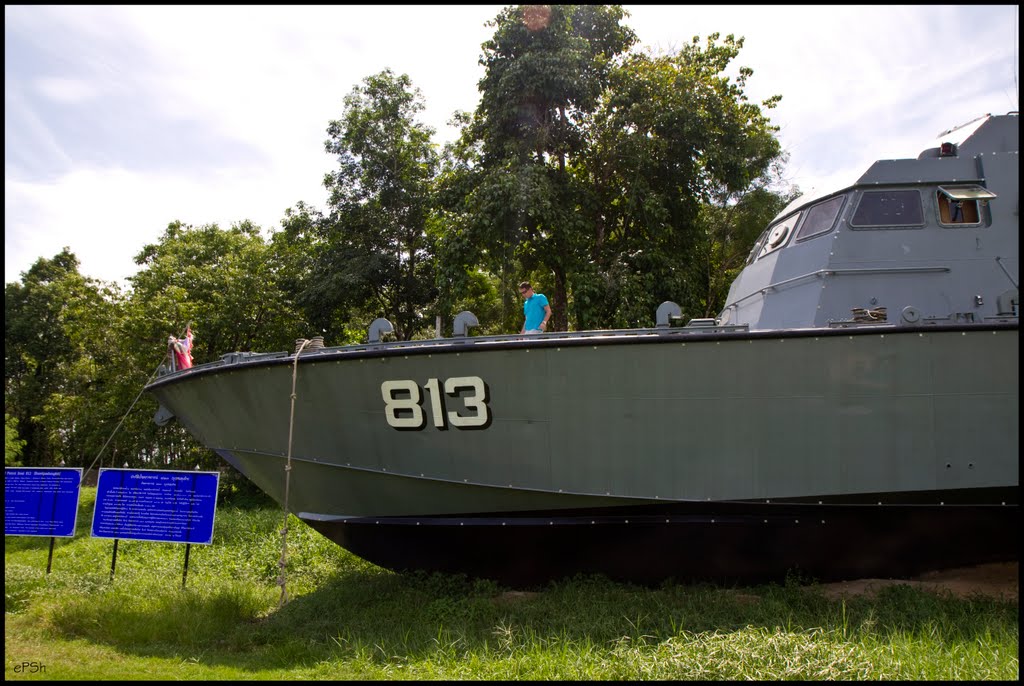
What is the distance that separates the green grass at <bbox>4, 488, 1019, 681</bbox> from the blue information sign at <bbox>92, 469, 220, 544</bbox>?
1.52 ft

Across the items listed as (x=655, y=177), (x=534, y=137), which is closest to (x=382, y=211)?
(x=534, y=137)

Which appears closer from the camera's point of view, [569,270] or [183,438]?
[569,270]

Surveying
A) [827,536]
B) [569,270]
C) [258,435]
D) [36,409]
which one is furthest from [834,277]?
[36,409]

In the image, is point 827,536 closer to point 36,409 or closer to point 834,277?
point 834,277

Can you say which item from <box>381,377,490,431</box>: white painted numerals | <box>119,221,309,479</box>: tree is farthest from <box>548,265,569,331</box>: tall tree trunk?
<box>381,377,490,431</box>: white painted numerals

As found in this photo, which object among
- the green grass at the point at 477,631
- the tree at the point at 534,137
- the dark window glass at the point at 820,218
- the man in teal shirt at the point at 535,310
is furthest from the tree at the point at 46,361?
the dark window glass at the point at 820,218

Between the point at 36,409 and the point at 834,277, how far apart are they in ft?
75.9

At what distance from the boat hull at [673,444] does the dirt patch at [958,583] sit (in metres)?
0.13

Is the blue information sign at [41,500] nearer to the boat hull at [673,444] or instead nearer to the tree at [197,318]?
the boat hull at [673,444]

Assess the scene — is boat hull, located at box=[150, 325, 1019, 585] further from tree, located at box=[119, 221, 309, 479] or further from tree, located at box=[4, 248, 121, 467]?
tree, located at box=[4, 248, 121, 467]

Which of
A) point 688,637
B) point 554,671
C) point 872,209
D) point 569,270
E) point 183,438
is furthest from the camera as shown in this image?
point 183,438

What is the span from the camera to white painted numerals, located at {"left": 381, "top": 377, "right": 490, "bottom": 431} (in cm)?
545

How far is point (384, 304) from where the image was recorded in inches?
615

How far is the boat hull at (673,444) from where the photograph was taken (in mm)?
5242
